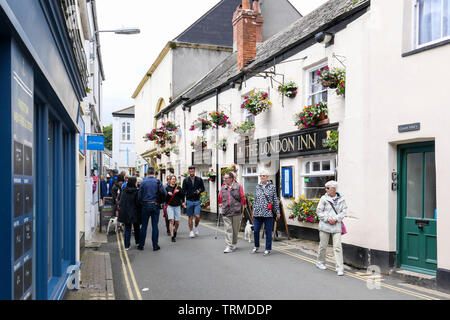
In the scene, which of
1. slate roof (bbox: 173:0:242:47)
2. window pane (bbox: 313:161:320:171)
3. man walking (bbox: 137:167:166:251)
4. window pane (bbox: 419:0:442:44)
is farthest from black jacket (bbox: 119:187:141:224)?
slate roof (bbox: 173:0:242:47)

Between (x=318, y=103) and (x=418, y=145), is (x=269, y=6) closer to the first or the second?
(x=318, y=103)

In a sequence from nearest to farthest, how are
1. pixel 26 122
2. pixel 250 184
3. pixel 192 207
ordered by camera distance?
1. pixel 26 122
2. pixel 192 207
3. pixel 250 184

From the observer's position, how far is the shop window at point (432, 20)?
23.9ft

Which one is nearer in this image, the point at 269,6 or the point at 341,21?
the point at 341,21

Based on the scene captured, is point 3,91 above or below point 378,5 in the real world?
below

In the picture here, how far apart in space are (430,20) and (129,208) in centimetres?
767

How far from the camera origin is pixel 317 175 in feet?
36.8

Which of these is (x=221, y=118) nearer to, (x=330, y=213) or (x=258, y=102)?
(x=258, y=102)

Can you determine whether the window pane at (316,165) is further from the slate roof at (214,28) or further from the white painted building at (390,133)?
the slate roof at (214,28)

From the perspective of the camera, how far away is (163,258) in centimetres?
908

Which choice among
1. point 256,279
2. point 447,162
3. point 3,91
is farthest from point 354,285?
point 3,91

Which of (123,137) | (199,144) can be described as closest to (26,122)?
(199,144)
